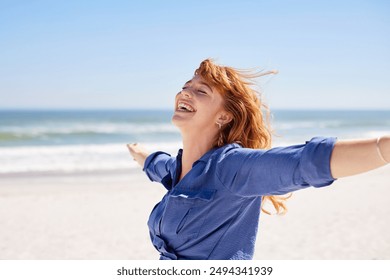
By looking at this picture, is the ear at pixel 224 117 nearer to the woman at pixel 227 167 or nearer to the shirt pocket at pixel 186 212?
the woman at pixel 227 167

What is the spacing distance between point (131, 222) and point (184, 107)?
5.42m

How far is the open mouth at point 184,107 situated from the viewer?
83.2 inches

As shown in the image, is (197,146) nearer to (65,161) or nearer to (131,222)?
(131,222)

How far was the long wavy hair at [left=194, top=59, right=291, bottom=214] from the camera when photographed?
2.09 metres

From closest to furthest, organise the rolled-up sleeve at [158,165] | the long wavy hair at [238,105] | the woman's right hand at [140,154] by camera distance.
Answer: the long wavy hair at [238,105]
the rolled-up sleeve at [158,165]
the woman's right hand at [140,154]

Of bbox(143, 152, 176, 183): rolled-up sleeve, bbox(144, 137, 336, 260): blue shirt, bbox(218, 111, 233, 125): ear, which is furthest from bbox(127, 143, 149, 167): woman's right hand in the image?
bbox(218, 111, 233, 125): ear

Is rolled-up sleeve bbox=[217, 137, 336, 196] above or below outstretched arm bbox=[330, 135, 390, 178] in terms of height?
below

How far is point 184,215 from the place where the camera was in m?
1.92

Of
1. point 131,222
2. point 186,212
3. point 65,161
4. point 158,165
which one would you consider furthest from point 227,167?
point 65,161

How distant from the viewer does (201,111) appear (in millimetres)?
2084

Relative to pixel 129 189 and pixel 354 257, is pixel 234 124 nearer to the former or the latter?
pixel 354 257

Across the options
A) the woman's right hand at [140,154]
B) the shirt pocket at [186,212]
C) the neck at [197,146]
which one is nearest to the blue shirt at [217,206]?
the shirt pocket at [186,212]

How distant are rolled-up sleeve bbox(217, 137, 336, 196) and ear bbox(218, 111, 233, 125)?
317 mm

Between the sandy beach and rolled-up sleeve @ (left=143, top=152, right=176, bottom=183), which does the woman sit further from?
the sandy beach
